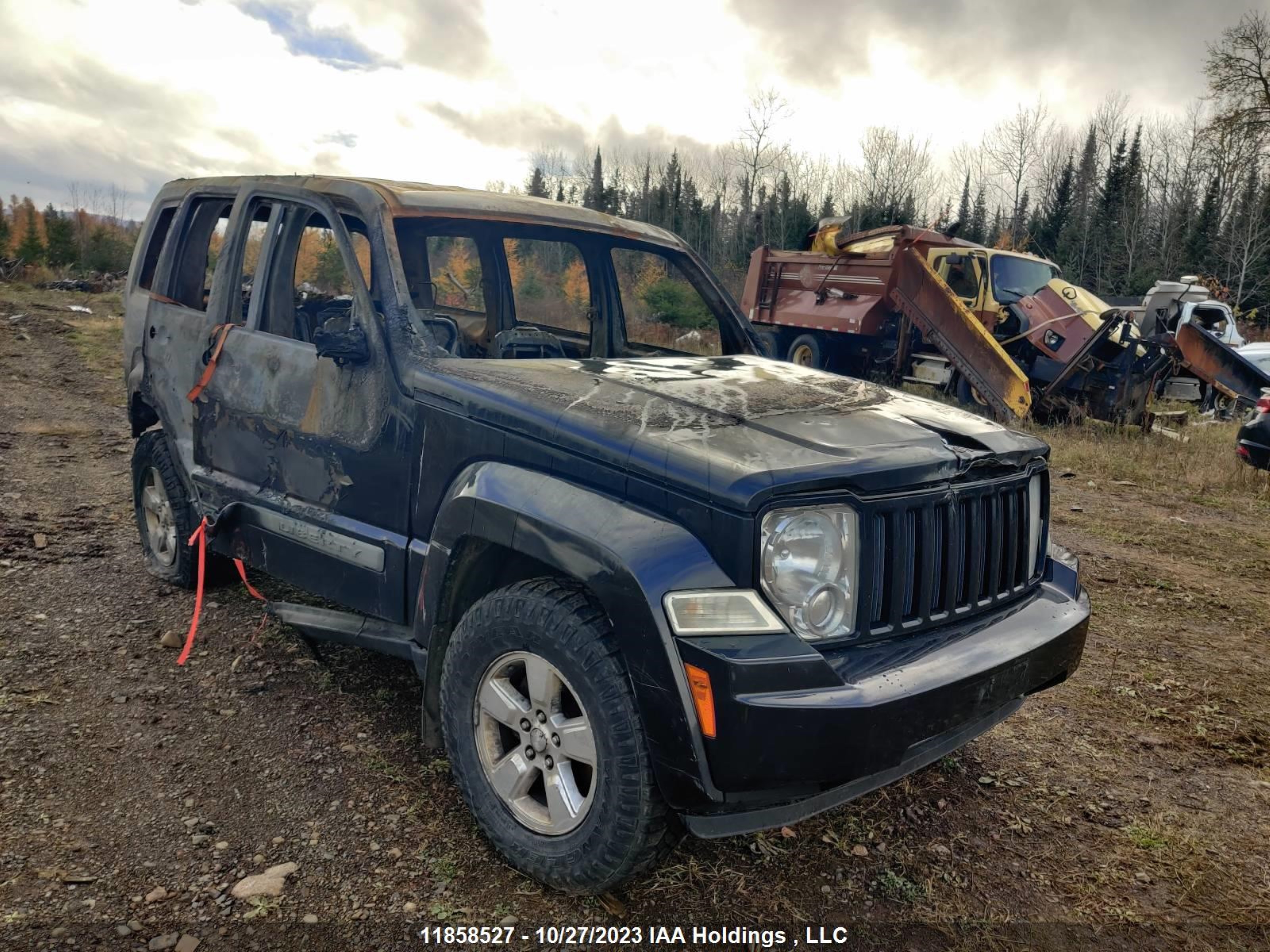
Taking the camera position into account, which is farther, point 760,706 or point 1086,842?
point 1086,842

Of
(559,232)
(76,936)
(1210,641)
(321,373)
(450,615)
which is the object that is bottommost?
(76,936)

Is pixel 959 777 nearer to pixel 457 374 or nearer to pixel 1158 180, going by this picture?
pixel 457 374

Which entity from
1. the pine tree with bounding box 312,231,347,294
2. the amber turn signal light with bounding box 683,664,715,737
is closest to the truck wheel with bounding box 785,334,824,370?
the pine tree with bounding box 312,231,347,294

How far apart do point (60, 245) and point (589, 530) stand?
50092 millimetres

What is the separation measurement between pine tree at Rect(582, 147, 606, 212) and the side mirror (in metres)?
47.9

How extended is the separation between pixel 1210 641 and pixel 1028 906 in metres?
2.71

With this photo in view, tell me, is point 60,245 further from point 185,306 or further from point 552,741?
point 552,741

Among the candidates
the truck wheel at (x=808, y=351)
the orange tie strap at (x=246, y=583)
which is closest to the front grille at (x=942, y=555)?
the orange tie strap at (x=246, y=583)

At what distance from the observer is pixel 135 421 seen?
4.61 metres

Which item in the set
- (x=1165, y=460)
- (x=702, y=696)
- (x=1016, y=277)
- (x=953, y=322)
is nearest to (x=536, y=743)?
(x=702, y=696)

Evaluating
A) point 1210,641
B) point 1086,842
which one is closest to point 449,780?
point 1086,842

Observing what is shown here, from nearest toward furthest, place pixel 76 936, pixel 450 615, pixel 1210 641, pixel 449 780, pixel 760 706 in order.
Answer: pixel 760 706, pixel 76 936, pixel 450 615, pixel 449 780, pixel 1210 641

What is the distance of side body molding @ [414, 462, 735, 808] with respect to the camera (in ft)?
6.68

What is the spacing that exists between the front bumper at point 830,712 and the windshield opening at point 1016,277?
432 inches
